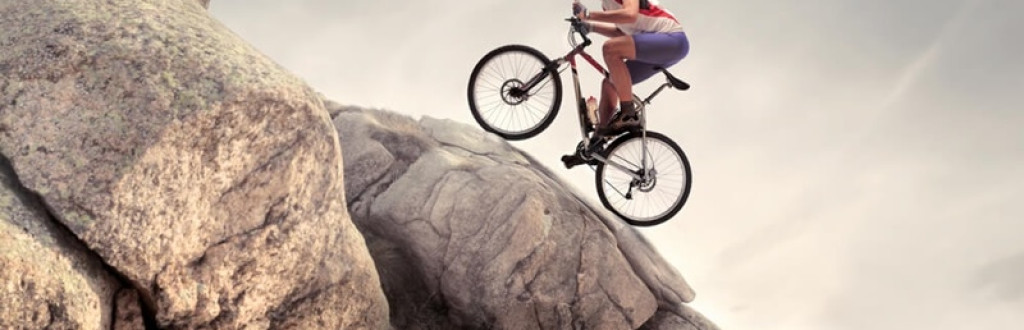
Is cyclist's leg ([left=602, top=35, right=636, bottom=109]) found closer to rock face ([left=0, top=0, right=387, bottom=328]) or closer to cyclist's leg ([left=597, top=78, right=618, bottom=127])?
cyclist's leg ([left=597, top=78, right=618, bottom=127])

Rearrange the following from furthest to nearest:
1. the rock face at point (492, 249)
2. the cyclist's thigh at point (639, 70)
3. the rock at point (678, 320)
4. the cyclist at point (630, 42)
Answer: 1. the rock at point (678, 320)
2. the rock face at point (492, 249)
3. the cyclist's thigh at point (639, 70)
4. the cyclist at point (630, 42)

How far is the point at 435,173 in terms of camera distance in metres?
14.6

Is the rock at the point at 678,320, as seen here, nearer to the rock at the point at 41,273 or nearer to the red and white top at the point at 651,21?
the red and white top at the point at 651,21

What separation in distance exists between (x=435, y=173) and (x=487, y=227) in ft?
5.03

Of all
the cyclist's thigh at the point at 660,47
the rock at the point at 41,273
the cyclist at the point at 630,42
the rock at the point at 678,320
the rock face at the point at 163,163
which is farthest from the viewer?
the rock at the point at 678,320

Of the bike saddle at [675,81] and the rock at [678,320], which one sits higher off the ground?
the bike saddle at [675,81]

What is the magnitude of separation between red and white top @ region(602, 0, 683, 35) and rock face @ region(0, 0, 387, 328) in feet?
14.4

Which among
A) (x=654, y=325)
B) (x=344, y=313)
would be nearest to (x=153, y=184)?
(x=344, y=313)

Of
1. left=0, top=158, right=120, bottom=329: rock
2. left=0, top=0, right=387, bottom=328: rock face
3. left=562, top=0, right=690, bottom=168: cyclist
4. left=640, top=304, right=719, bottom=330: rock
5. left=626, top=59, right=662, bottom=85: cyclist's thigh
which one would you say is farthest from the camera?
left=640, top=304, right=719, bottom=330: rock

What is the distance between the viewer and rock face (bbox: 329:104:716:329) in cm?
1343

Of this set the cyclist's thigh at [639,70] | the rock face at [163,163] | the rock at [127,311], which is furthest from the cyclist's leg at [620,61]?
the rock at [127,311]

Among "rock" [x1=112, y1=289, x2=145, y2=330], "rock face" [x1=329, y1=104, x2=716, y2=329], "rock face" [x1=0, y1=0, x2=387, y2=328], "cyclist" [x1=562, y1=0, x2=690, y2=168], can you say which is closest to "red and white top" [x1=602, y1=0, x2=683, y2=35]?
"cyclist" [x1=562, y1=0, x2=690, y2=168]

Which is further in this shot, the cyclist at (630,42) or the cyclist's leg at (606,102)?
the cyclist's leg at (606,102)

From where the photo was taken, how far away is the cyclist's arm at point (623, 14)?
11.7m
